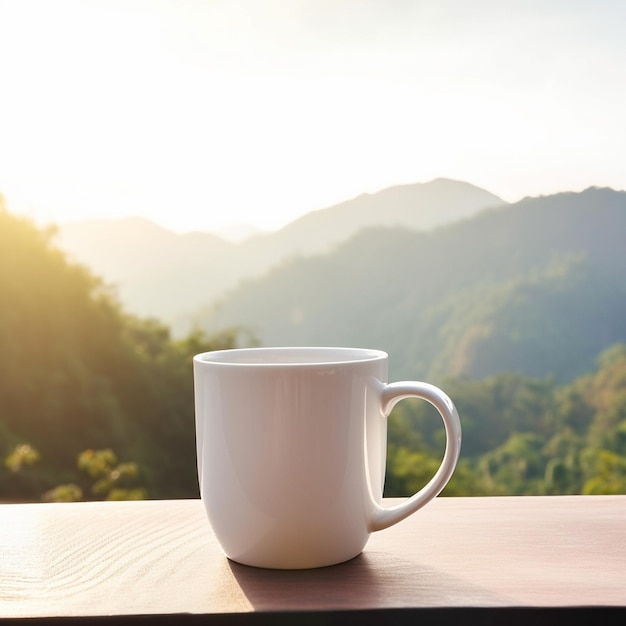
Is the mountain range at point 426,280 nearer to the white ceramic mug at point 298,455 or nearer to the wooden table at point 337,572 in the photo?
the wooden table at point 337,572

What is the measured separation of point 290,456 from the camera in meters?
0.46

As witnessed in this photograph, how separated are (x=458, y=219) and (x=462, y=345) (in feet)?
4.11

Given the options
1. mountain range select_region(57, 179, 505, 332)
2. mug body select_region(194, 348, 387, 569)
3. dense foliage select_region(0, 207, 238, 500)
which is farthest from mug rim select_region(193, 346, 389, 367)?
mountain range select_region(57, 179, 505, 332)

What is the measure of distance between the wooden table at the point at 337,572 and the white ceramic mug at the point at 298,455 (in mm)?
27

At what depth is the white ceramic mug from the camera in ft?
1.51

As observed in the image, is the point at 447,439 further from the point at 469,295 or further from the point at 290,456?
the point at 469,295

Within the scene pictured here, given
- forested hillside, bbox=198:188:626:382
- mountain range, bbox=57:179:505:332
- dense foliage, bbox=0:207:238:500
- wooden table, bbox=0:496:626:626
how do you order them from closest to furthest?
wooden table, bbox=0:496:626:626 < dense foliage, bbox=0:207:238:500 < forested hillside, bbox=198:188:626:382 < mountain range, bbox=57:179:505:332

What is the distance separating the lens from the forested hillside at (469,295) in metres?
6.21

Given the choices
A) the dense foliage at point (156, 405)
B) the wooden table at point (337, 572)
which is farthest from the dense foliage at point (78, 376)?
the wooden table at point (337, 572)

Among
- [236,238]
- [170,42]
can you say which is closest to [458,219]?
[236,238]

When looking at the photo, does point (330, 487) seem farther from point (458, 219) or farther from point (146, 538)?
point (458, 219)

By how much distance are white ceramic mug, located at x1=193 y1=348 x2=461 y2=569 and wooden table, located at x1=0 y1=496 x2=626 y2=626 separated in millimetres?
27

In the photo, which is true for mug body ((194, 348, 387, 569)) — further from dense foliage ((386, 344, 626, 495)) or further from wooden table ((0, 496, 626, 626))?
dense foliage ((386, 344, 626, 495))

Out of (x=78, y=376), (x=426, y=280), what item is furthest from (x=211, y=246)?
(x=426, y=280)
